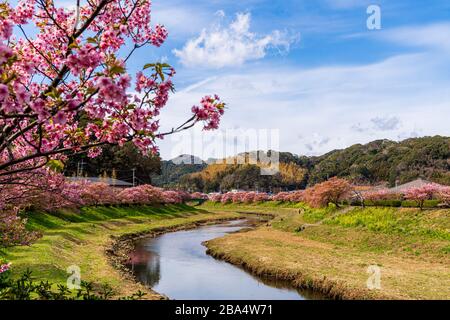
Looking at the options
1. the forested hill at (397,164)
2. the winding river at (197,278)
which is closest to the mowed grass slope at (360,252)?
the winding river at (197,278)

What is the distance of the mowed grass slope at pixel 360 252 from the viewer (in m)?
18.4

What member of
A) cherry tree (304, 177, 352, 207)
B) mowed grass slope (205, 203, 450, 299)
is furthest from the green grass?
cherry tree (304, 177, 352, 207)

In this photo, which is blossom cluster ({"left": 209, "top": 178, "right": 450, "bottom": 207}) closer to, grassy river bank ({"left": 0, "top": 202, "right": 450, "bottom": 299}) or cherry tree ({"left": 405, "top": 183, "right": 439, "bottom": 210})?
cherry tree ({"left": 405, "top": 183, "right": 439, "bottom": 210})

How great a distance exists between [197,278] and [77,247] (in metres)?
10.3

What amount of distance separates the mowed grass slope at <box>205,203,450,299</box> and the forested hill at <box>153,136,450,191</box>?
Result: 165ft

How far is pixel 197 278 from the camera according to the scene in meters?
22.9

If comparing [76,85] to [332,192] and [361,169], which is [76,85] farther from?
[361,169]

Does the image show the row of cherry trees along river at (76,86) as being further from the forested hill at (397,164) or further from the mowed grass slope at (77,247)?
the forested hill at (397,164)

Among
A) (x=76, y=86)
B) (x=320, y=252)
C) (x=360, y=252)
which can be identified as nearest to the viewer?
(x=76, y=86)

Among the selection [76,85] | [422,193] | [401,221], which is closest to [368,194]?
[422,193]

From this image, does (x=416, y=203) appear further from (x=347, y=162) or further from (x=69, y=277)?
(x=347, y=162)

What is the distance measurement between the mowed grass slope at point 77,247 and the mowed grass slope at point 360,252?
823 cm

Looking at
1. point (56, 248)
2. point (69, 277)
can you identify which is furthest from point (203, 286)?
point (56, 248)
